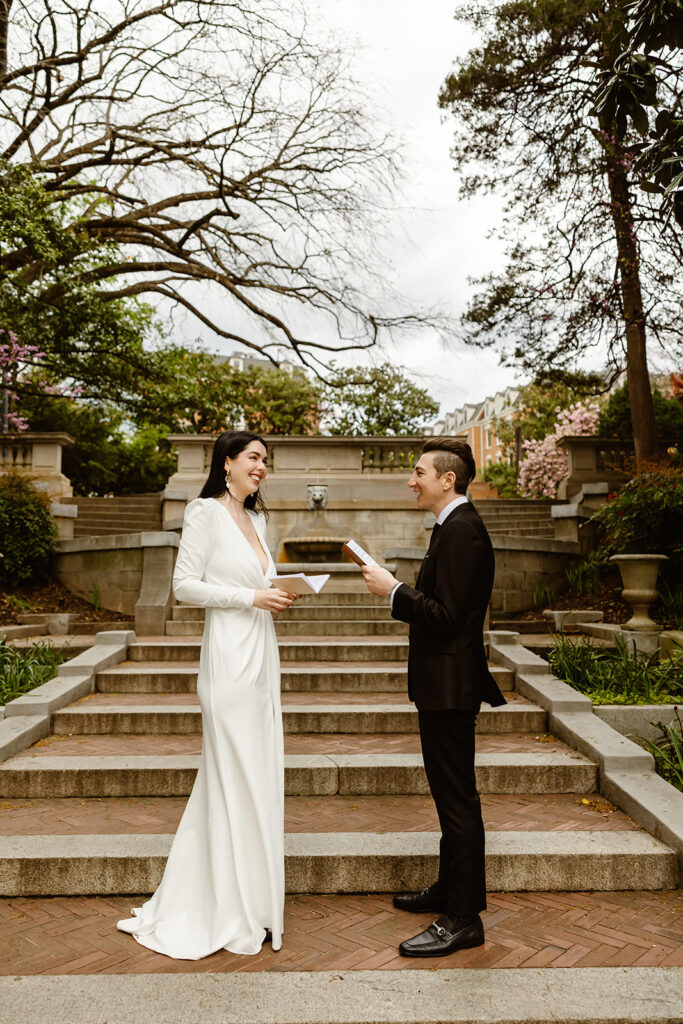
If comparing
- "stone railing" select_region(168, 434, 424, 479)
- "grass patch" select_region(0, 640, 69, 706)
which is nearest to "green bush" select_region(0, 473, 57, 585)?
"stone railing" select_region(168, 434, 424, 479)

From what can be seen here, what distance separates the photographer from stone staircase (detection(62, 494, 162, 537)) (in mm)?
15211

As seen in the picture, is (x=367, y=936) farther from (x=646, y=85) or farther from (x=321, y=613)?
(x=321, y=613)

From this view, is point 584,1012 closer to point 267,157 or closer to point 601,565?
point 601,565

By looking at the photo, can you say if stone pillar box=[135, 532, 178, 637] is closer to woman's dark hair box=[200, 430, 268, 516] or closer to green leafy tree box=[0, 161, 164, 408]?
green leafy tree box=[0, 161, 164, 408]

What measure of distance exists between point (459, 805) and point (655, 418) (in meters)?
14.6

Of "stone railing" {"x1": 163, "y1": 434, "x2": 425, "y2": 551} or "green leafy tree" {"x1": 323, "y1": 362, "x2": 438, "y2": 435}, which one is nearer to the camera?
"stone railing" {"x1": 163, "y1": 434, "x2": 425, "y2": 551}

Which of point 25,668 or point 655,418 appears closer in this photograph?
point 25,668

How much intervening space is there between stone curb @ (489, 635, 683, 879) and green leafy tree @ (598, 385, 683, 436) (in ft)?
35.8

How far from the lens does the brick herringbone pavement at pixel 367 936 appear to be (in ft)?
10.1

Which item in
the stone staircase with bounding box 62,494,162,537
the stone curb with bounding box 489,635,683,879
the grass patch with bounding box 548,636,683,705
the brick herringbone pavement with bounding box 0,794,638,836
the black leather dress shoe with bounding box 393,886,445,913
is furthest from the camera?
the stone staircase with bounding box 62,494,162,537

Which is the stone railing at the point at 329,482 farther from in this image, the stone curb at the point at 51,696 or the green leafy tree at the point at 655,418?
the stone curb at the point at 51,696

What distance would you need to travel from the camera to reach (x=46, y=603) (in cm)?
1180

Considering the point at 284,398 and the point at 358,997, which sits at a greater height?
the point at 284,398

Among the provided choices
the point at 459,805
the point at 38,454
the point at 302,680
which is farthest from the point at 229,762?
the point at 38,454
